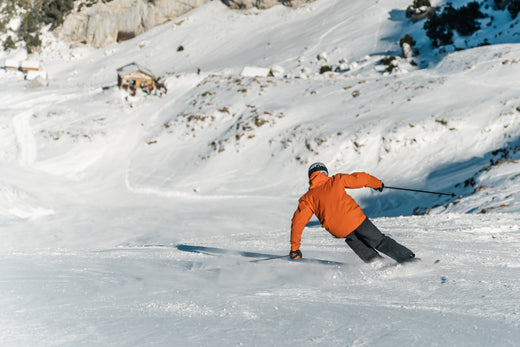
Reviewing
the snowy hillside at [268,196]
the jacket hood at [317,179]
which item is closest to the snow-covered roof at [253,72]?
the snowy hillside at [268,196]

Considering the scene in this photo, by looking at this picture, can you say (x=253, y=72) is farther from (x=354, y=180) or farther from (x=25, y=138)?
(x=354, y=180)

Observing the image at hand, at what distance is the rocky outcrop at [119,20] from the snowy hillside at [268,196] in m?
25.7

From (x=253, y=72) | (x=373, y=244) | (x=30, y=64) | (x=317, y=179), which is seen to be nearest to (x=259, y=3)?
(x=253, y=72)

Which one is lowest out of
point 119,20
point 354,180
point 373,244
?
point 373,244

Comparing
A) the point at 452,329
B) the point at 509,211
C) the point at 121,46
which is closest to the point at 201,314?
the point at 452,329

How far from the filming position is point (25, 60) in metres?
65.3

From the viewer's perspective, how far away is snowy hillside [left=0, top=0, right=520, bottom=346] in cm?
323

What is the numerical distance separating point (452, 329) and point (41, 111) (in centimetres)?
4147

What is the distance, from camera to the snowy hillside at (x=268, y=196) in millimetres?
3234

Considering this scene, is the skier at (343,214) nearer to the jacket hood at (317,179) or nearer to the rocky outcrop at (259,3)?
the jacket hood at (317,179)

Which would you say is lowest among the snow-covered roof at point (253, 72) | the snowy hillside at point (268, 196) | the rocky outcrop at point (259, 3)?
the snowy hillside at point (268, 196)

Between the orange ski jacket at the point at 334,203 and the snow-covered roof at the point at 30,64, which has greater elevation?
the snow-covered roof at the point at 30,64

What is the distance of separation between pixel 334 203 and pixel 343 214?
0.19 meters

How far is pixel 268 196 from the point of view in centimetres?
1828
